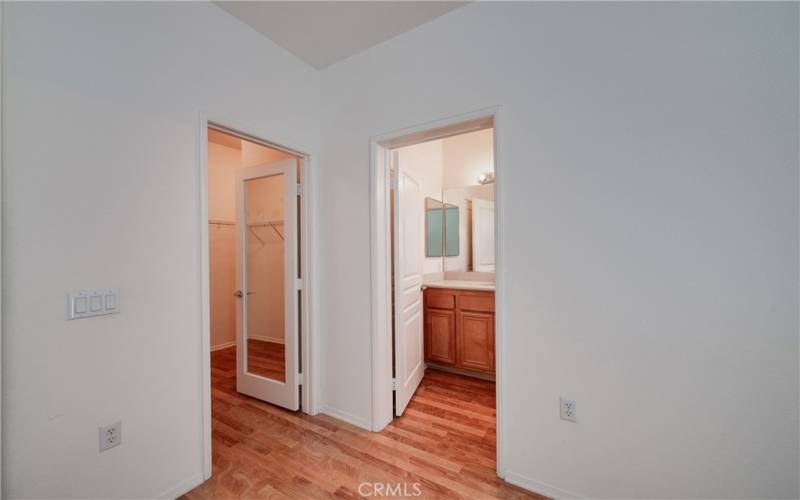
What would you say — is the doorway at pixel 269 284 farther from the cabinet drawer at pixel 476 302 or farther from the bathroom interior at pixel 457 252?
the cabinet drawer at pixel 476 302

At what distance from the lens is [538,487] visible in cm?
172

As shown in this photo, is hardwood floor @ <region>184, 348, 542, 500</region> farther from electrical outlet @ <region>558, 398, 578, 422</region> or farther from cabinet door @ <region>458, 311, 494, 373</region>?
electrical outlet @ <region>558, 398, 578, 422</region>

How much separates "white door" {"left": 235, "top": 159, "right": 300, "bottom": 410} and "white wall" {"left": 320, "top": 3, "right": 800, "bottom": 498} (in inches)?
66.5

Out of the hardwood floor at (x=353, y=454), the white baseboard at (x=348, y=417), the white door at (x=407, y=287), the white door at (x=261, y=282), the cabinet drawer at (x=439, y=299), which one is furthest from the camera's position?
the cabinet drawer at (x=439, y=299)

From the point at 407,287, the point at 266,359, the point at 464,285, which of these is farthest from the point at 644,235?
the point at 266,359

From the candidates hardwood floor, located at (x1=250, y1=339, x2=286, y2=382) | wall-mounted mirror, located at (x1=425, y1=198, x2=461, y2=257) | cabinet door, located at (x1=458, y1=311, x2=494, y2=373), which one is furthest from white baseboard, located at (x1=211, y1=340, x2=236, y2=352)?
cabinet door, located at (x1=458, y1=311, x2=494, y2=373)

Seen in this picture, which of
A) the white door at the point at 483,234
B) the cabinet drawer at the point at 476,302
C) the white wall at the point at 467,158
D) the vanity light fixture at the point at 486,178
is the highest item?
the white wall at the point at 467,158

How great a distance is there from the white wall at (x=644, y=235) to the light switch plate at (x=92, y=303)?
197 centimetres

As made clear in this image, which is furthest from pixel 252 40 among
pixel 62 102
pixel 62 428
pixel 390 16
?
pixel 62 428

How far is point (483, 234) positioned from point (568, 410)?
7.52 ft

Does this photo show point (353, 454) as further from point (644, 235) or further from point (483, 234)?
point (483, 234)

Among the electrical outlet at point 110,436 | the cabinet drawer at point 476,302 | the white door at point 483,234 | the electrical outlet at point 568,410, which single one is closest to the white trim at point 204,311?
the electrical outlet at point 110,436

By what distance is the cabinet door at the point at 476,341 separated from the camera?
3043 millimetres

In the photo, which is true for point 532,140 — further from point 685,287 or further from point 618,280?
point 685,287
